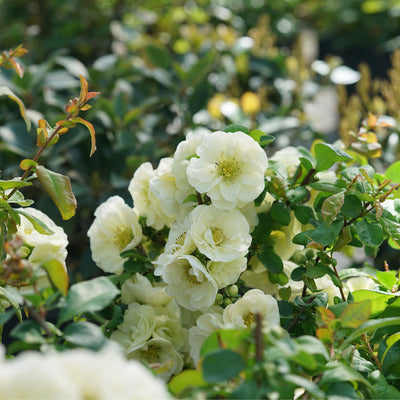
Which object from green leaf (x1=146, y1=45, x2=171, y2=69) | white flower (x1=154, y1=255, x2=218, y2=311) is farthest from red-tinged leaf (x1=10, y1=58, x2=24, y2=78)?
green leaf (x1=146, y1=45, x2=171, y2=69)

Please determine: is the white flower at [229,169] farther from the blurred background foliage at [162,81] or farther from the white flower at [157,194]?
the blurred background foliage at [162,81]

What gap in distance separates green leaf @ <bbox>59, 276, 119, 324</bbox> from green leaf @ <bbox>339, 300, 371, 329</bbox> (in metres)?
0.27

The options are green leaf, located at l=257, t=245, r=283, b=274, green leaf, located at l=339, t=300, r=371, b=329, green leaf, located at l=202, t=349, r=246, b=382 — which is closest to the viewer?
green leaf, located at l=202, t=349, r=246, b=382

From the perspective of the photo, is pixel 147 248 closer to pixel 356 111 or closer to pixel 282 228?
pixel 282 228

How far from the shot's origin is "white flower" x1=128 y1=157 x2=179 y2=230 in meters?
0.88

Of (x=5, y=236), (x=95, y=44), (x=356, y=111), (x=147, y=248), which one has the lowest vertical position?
(x=95, y=44)

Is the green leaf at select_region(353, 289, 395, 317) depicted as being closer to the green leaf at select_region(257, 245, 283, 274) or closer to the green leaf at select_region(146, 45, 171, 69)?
the green leaf at select_region(257, 245, 283, 274)

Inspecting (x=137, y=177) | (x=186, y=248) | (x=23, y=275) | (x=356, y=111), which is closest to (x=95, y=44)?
(x=356, y=111)

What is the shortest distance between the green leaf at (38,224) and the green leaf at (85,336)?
23 cm

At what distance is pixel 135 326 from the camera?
0.86 metres

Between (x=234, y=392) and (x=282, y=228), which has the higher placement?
(x=234, y=392)

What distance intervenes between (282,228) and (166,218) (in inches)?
7.6

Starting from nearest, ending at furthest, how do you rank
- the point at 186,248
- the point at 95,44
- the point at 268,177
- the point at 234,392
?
the point at 234,392 → the point at 186,248 → the point at 268,177 → the point at 95,44

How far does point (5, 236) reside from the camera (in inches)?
32.1
